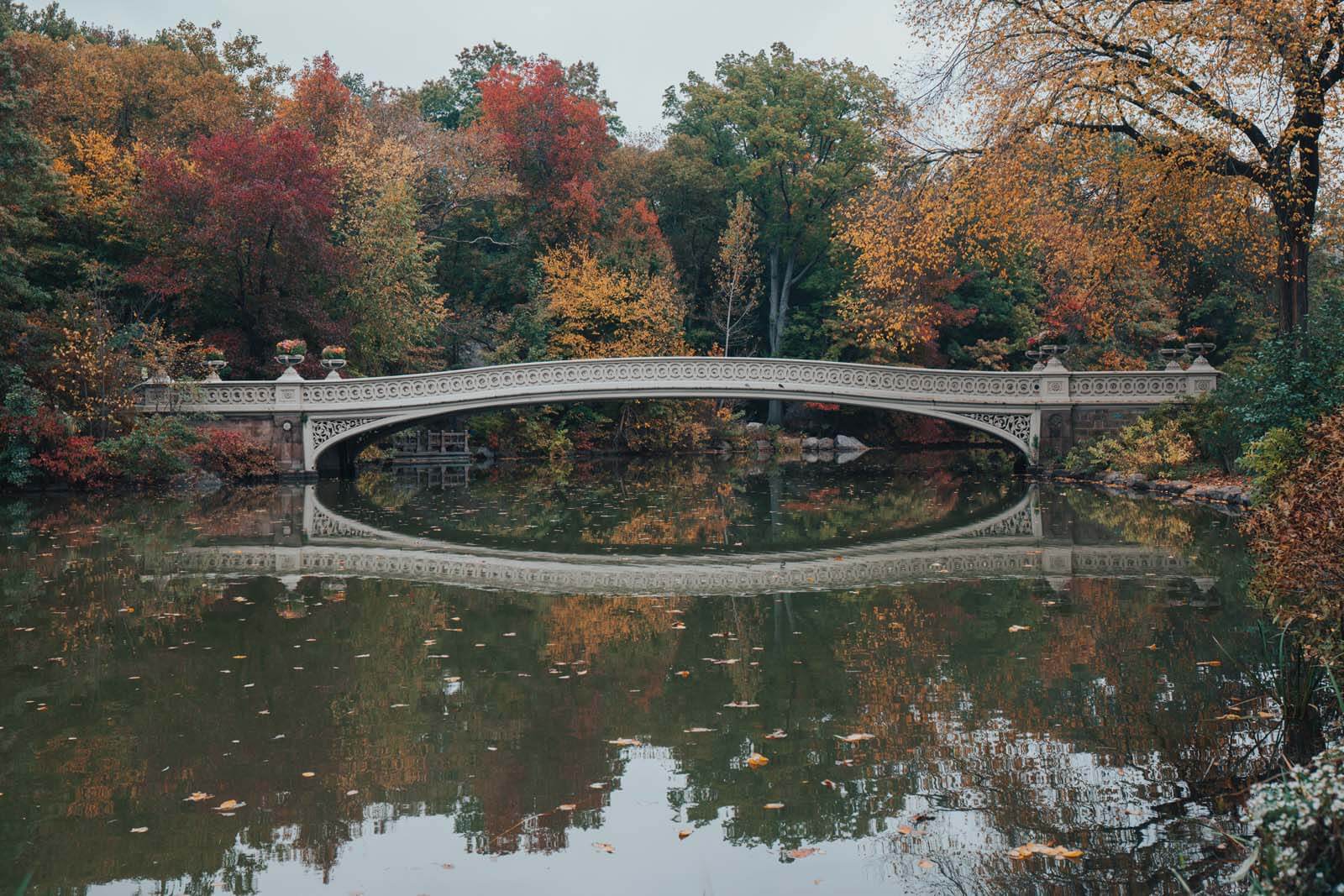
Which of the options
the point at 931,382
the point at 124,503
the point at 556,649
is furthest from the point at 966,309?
the point at 556,649

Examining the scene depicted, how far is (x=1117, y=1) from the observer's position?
1278cm

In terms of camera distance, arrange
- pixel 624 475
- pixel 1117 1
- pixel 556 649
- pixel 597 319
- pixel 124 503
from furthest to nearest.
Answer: pixel 597 319, pixel 624 475, pixel 124 503, pixel 1117 1, pixel 556 649

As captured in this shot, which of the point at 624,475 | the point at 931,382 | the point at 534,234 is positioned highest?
the point at 534,234

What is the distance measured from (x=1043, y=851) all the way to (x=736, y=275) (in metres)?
27.3

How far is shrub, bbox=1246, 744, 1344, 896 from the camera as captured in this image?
2.57 meters

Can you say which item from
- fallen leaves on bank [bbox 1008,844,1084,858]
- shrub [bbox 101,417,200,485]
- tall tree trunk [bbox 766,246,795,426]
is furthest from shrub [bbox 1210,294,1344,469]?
tall tree trunk [bbox 766,246,795,426]

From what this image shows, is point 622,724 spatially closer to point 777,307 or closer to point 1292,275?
point 1292,275

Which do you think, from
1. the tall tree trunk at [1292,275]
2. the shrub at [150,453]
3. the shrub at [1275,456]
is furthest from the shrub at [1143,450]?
the shrub at [150,453]

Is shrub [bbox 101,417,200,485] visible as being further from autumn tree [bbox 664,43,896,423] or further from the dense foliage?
autumn tree [bbox 664,43,896,423]

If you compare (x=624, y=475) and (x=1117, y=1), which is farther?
(x=624, y=475)

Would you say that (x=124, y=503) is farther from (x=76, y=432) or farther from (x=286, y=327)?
(x=286, y=327)

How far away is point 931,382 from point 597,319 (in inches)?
403

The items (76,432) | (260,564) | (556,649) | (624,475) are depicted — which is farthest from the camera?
(624,475)

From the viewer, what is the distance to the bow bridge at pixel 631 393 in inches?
789
